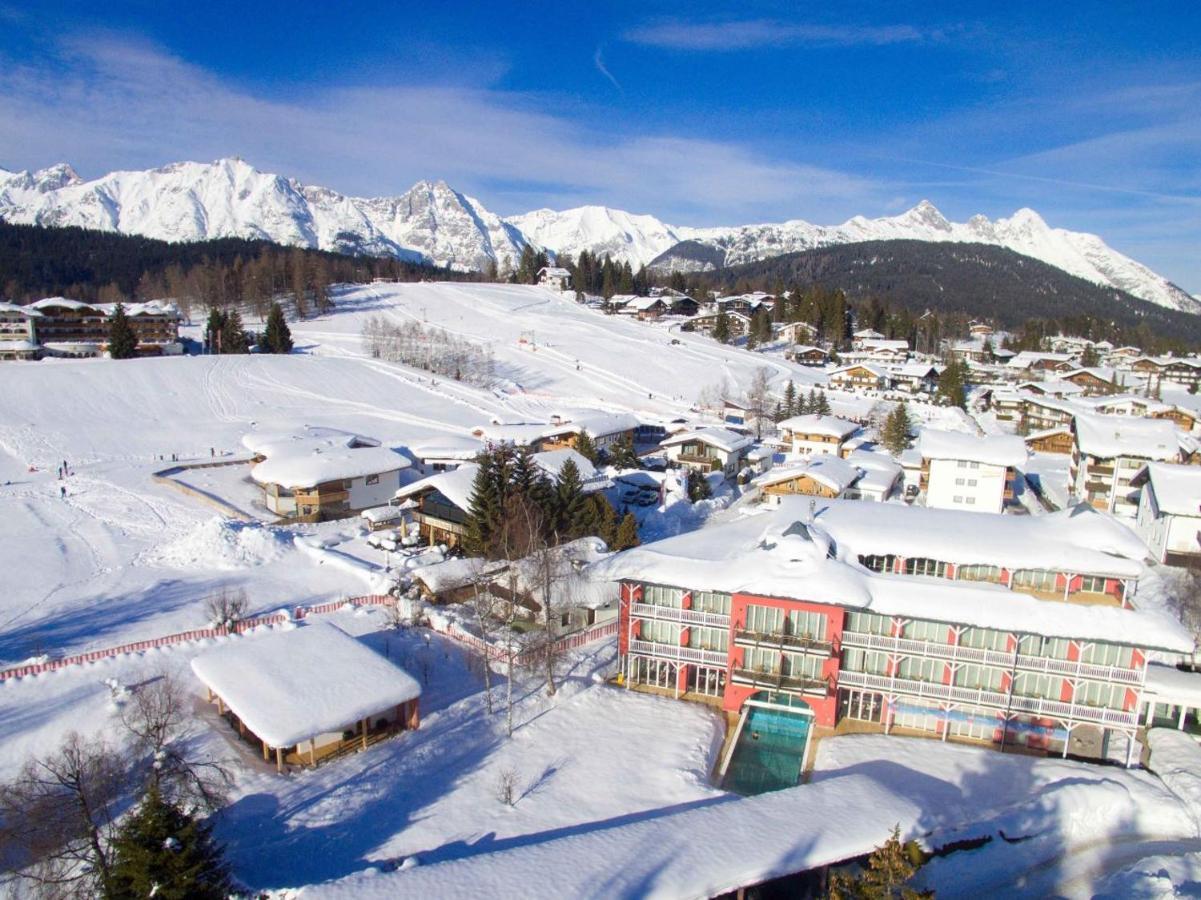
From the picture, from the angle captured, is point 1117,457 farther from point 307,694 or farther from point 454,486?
point 307,694

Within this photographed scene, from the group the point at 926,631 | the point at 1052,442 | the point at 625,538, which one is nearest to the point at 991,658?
the point at 926,631

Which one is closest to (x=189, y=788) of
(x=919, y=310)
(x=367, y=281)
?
(x=367, y=281)

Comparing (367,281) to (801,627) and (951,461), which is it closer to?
(951,461)

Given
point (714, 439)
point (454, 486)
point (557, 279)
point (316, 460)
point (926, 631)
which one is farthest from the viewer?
point (557, 279)

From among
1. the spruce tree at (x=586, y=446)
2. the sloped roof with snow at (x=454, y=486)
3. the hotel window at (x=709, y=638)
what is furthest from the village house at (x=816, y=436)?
the hotel window at (x=709, y=638)

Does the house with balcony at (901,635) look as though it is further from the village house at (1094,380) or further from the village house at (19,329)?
the village house at (19,329)

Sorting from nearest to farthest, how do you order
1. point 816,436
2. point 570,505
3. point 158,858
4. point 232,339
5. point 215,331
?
point 158,858
point 570,505
point 816,436
point 232,339
point 215,331
